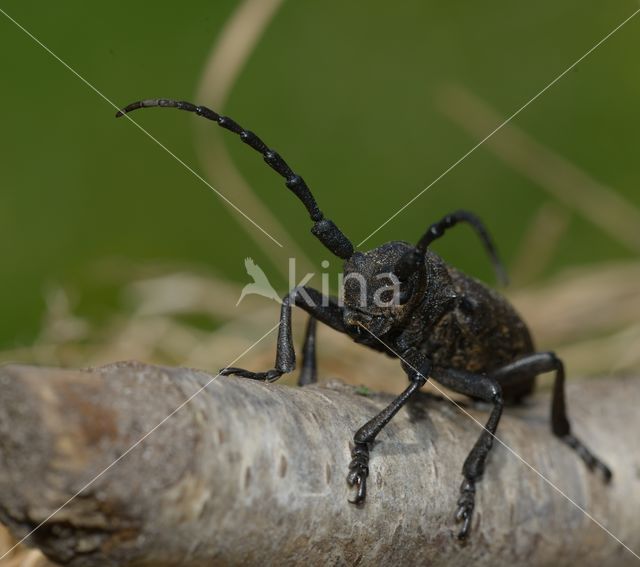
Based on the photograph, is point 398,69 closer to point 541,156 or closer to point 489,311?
point 541,156

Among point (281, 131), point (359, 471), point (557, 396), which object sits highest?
point (281, 131)

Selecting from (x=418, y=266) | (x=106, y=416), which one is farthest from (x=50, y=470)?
(x=418, y=266)

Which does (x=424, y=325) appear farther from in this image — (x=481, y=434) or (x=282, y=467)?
(x=282, y=467)

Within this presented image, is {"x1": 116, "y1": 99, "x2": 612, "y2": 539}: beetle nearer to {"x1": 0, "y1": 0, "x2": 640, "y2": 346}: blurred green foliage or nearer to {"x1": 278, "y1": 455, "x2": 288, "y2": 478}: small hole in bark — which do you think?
{"x1": 278, "y1": 455, "x2": 288, "y2": 478}: small hole in bark

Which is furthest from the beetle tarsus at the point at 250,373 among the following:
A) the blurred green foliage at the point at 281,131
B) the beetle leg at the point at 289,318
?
the blurred green foliage at the point at 281,131

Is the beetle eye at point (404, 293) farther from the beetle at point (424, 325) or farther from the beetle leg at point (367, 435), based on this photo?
the beetle leg at point (367, 435)

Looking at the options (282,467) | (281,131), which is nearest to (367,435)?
(282,467)
